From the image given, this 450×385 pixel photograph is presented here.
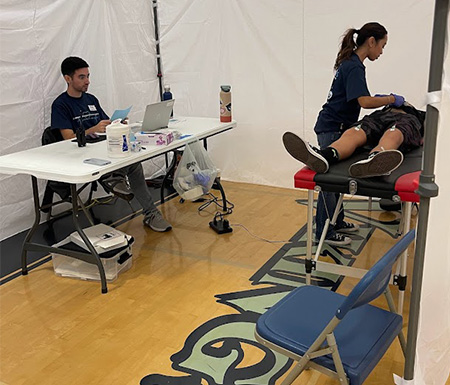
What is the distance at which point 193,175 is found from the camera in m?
3.63

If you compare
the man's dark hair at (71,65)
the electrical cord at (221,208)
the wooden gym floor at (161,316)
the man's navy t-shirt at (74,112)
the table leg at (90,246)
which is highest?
the man's dark hair at (71,65)

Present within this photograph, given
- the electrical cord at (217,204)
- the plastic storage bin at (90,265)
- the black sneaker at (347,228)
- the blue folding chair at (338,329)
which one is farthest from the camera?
the electrical cord at (217,204)

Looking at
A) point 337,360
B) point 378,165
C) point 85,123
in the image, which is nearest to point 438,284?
point 337,360

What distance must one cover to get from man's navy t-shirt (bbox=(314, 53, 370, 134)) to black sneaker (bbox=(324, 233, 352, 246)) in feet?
2.20

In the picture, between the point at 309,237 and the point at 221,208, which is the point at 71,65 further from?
the point at 309,237

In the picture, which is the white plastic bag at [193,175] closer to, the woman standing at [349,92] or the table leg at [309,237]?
the woman standing at [349,92]

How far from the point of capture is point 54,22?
3.80m

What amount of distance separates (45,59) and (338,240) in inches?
93.0

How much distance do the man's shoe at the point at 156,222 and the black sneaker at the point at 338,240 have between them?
1083 mm

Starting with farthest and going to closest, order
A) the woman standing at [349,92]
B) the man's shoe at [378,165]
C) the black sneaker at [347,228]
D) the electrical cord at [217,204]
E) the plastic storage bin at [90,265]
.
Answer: the electrical cord at [217,204] < the black sneaker at [347,228] < the plastic storage bin at [90,265] < the woman standing at [349,92] < the man's shoe at [378,165]

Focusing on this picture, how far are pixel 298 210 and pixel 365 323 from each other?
2199mm

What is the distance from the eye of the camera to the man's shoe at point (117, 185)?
3.55m

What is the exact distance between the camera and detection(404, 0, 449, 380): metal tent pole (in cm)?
115

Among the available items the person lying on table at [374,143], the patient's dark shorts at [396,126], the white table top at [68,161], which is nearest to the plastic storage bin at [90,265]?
the white table top at [68,161]
